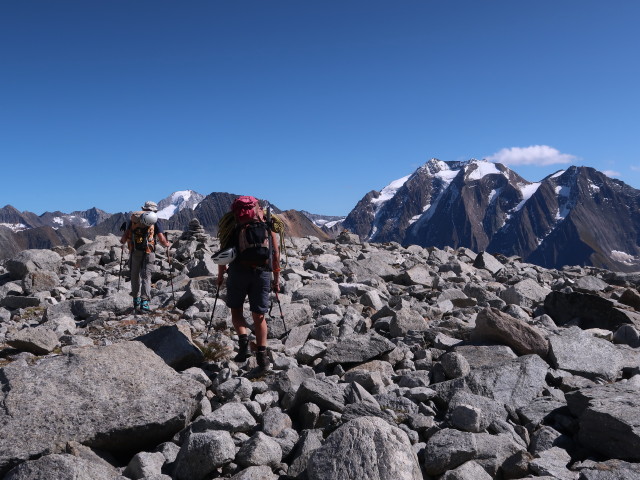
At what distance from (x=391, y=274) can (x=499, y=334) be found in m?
11.9

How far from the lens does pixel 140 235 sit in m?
14.3

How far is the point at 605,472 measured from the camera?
17.2ft

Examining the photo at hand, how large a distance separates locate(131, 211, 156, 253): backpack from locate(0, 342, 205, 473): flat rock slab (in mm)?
7666

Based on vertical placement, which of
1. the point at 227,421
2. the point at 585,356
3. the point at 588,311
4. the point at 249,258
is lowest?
the point at 227,421

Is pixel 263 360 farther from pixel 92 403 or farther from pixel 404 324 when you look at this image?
pixel 404 324

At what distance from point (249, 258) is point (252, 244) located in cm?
26

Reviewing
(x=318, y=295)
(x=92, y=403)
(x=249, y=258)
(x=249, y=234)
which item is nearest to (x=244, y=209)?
(x=249, y=234)

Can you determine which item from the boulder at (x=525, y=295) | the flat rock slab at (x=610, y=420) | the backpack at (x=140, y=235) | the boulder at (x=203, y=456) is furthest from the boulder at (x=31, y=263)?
the flat rock slab at (x=610, y=420)

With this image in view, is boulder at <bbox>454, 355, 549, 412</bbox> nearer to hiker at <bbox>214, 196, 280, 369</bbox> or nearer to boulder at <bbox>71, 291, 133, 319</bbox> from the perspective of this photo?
hiker at <bbox>214, 196, 280, 369</bbox>

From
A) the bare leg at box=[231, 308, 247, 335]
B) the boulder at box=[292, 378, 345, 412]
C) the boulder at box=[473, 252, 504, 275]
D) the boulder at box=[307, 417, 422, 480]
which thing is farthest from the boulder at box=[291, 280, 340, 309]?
the boulder at box=[473, 252, 504, 275]

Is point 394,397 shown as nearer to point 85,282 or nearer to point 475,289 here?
point 475,289

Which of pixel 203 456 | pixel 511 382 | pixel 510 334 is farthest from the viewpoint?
pixel 510 334

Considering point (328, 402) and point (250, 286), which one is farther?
point (250, 286)

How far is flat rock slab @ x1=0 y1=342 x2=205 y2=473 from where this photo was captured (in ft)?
18.6
